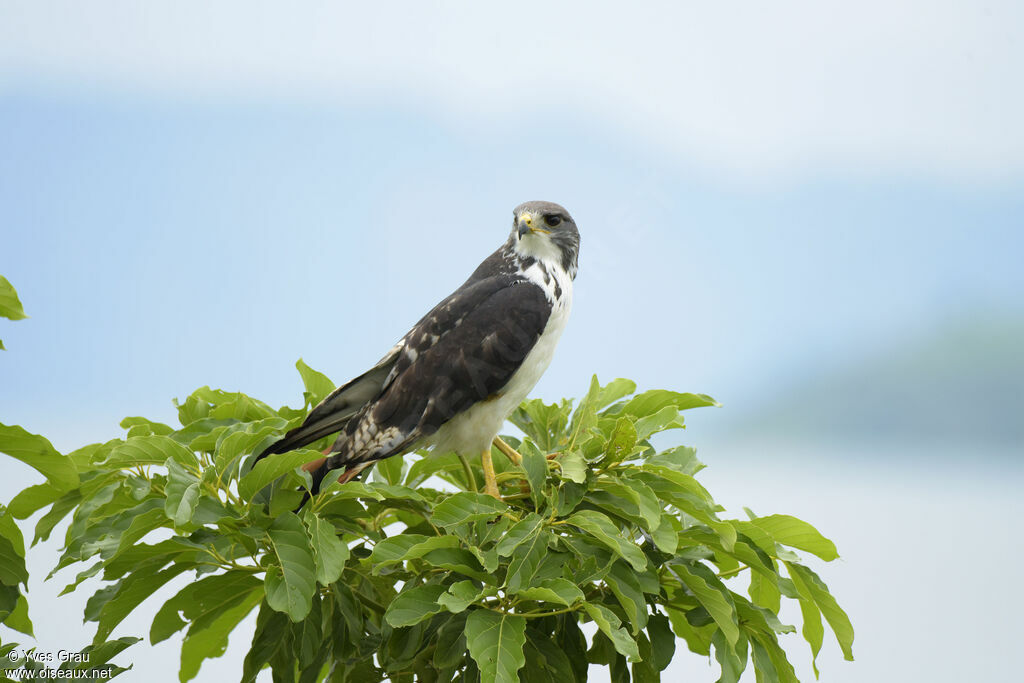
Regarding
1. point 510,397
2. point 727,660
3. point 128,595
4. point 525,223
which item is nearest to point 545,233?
point 525,223

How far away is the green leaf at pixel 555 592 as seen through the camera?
1912 mm

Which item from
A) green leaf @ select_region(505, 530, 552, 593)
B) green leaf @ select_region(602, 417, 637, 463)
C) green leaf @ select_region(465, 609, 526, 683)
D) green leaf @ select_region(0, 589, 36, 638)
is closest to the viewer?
green leaf @ select_region(465, 609, 526, 683)

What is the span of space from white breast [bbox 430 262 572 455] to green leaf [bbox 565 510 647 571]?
53 centimetres

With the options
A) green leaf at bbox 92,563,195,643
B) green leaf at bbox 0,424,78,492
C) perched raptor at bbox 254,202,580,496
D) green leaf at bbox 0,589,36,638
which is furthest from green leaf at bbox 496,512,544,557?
green leaf at bbox 0,589,36,638

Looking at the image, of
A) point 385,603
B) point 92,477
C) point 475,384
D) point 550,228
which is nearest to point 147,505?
point 92,477

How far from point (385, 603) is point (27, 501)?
0.98 meters

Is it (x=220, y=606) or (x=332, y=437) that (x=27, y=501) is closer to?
(x=220, y=606)

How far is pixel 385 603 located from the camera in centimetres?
249

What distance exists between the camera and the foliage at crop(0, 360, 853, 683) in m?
2.00

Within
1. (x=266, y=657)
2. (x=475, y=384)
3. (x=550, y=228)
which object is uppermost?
(x=550, y=228)

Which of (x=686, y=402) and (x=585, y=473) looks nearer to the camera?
(x=585, y=473)

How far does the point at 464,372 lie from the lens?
2545 mm

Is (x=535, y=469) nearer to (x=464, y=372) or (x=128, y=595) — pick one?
(x=464, y=372)

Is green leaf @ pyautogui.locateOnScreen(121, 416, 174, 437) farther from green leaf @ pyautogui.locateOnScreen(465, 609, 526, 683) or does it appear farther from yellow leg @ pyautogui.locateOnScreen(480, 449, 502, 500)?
green leaf @ pyautogui.locateOnScreen(465, 609, 526, 683)
